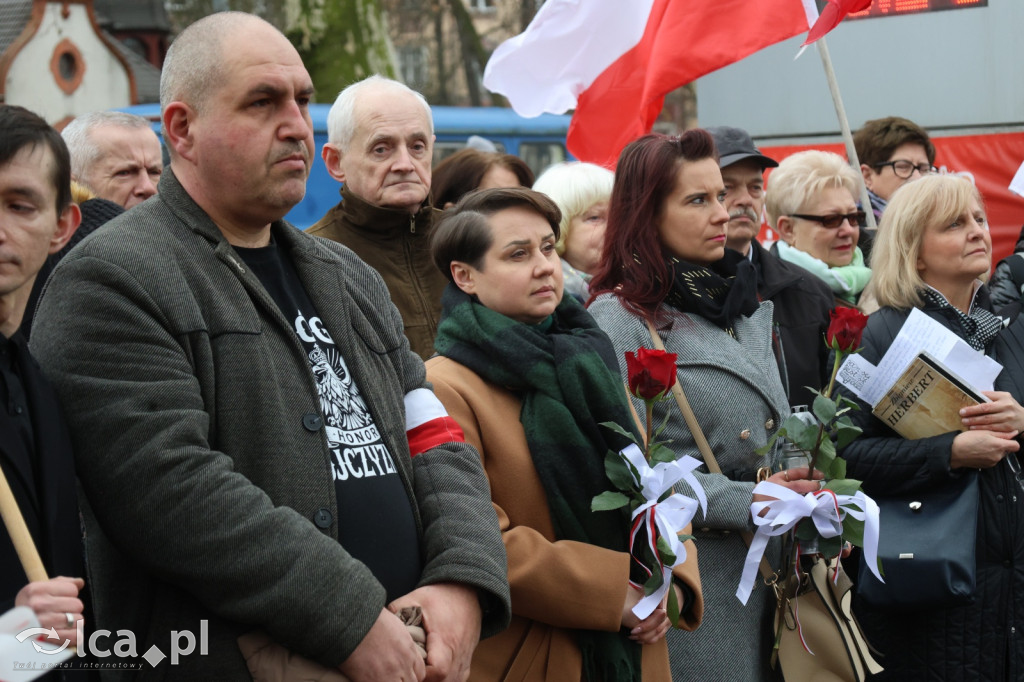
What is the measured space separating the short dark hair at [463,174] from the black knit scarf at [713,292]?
1316 millimetres

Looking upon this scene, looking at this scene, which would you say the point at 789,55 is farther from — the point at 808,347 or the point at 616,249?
the point at 616,249

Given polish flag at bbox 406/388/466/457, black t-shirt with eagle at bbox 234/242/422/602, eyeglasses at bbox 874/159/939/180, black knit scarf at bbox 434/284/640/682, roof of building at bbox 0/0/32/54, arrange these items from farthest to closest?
roof of building at bbox 0/0/32/54, eyeglasses at bbox 874/159/939/180, black knit scarf at bbox 434/284/640/682, polish flag at bbox 406/388/466/457, black t-shirt with eagle at bbox 234/242/422/602

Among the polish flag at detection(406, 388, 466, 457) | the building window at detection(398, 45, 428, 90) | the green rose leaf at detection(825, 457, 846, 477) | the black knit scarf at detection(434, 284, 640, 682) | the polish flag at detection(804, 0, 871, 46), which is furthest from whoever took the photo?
the building window at detection(398, 45, 428, 90)

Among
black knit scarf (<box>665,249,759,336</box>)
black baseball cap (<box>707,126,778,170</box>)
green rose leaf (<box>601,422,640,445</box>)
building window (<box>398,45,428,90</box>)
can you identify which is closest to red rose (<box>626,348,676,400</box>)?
green rose leaf (<box>601,422,640,445</box>)

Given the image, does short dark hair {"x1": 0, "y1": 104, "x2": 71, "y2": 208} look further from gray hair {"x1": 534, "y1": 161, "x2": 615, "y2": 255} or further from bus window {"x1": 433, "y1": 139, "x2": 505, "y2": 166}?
bus window {"x1": 433, "y1": 139, "x2": 505, "y2": 166}

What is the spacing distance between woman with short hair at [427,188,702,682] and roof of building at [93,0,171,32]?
3826 cm

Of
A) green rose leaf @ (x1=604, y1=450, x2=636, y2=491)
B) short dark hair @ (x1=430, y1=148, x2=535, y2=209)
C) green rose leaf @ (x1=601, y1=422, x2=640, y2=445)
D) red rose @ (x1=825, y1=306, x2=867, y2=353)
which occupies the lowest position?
green rose leaf @ (x1=604, y1=450, x2=636, y2=491)

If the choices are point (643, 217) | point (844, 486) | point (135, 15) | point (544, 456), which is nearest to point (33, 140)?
point (544, 456)

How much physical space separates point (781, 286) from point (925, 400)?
30.6 inches

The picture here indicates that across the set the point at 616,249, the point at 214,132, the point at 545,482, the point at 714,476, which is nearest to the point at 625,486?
the point at 545,482

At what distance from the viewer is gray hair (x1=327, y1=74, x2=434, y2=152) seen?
459 cm

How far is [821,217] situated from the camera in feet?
17.9

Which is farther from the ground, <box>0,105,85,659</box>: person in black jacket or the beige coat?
<box>0,105,85,659</box>: person in black jacket

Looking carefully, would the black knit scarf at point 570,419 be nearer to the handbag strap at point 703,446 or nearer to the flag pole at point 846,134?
the handbag strap at point 703,446
